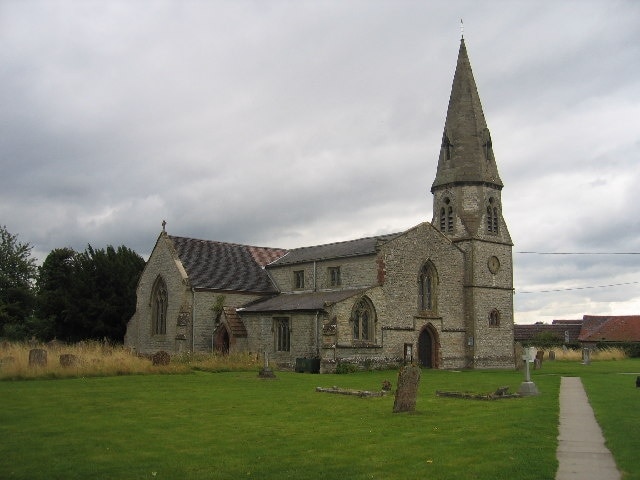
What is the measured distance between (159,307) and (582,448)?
1386 inches

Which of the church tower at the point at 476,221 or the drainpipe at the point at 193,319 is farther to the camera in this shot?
the church tower at the point at 476,221

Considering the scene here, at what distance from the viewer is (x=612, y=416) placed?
1588 centimetres

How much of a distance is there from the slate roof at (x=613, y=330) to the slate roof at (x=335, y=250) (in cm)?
3839

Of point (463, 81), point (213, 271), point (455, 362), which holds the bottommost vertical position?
point (455, 362)

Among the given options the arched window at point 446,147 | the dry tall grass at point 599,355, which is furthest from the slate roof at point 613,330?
the arched window at point 446,147

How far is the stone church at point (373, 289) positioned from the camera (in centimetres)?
3612

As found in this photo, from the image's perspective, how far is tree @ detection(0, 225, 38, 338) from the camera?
53656mm

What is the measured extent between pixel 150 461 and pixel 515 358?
34.8 meters

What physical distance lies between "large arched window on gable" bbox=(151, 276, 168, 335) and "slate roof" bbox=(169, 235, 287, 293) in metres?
2.71

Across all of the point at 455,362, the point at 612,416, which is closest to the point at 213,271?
the point at 455,362

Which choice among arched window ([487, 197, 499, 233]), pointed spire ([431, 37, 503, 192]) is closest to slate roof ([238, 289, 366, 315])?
pointed spire ([431, 37, 503, 192])

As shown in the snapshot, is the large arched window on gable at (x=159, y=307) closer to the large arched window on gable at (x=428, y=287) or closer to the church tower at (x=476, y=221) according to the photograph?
the large arched window on gable at (x=428, y=287)

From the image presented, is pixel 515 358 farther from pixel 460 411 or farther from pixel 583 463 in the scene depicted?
pixel 583 463

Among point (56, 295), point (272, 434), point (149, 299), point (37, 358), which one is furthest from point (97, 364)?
point (56, 295)
